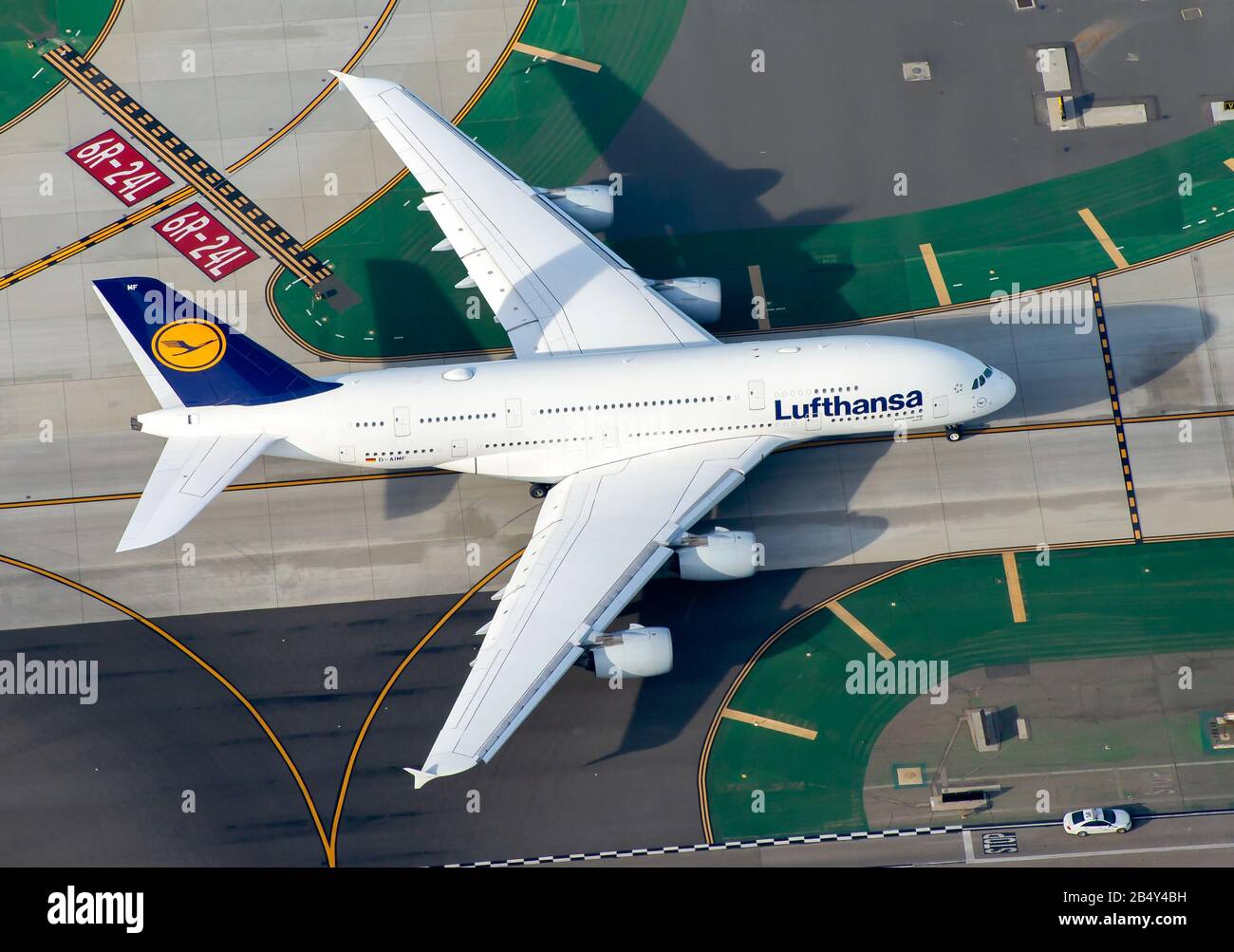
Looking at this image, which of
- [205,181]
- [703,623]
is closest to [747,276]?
[703,623]

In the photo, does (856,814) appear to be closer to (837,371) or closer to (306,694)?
(837,371)

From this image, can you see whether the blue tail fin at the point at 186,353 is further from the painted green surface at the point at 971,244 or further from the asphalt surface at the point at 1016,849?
the asphalt surface at the point at 1016,849

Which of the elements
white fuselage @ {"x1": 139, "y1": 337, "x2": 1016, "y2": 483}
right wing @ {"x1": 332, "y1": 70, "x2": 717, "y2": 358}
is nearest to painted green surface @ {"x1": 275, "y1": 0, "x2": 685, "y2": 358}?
right wing @ {"x1": 332, "y1": 70, "x2": 717, "y2": 358}

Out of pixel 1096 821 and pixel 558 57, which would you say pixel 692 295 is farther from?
pixel 1096 821

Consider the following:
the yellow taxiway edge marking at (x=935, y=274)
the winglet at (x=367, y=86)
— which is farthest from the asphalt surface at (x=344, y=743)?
the winglet at (x=367, y=86)

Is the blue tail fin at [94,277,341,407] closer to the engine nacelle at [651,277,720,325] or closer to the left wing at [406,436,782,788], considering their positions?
the left wing at [406,436,782,788]
